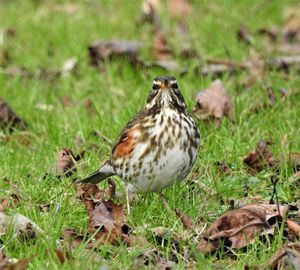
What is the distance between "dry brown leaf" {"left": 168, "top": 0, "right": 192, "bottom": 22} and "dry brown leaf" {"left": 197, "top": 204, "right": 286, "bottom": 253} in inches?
230

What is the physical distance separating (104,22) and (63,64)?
1379 millimetres

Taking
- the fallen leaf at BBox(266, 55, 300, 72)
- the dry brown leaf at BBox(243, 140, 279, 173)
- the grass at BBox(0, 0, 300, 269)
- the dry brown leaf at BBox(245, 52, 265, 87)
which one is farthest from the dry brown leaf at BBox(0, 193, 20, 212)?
the fallen leaf at BBox(266, 55, 300, 72)

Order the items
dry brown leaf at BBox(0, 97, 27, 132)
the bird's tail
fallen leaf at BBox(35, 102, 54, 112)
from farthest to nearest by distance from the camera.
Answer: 1. fallen leaf at BBox(35, 102, 54, 112)
2. dry brown leaf at BBox(0, 97, 27, 132)
3. the bird's tail

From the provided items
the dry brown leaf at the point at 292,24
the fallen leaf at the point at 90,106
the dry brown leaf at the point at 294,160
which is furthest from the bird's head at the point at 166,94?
the dry brown leaf at the point at 292,24

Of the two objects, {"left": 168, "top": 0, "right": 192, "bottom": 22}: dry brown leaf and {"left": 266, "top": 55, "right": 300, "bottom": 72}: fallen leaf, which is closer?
{"left": 266, "top": 55, "right": 300, "bottom": 72}: fallen leaf

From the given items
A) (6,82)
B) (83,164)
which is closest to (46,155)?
(83,164)

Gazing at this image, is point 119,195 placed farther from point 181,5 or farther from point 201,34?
point 181,5

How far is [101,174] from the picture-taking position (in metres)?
6.62

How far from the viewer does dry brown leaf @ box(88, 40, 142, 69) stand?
9812 mm

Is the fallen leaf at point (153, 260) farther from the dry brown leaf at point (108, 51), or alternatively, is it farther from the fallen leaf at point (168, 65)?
the dry brown leaf at point (108, 51)

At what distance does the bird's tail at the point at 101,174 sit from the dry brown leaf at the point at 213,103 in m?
1.30

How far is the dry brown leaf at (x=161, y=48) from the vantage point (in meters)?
10.0

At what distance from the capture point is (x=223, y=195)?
21.0ft

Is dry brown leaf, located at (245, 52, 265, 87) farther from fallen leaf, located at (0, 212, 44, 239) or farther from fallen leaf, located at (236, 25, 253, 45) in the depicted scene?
fallen leaf, located at (0, 212, 44, 239)
